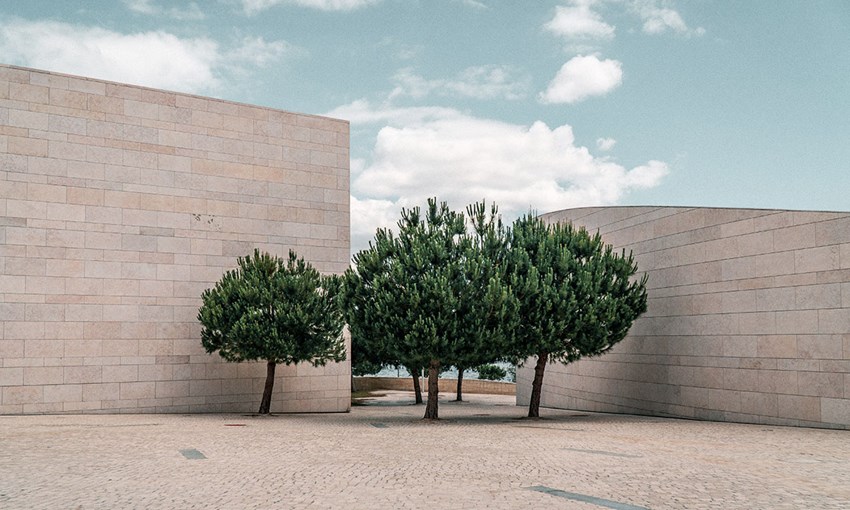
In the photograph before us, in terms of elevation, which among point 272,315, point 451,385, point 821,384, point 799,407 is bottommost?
point 451,385

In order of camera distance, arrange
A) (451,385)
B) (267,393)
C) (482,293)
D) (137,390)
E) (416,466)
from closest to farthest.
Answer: (416,466)
(482,293)
(137,390)
(267,393)
(451,385)

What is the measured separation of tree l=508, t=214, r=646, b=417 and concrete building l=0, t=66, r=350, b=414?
8.49 m

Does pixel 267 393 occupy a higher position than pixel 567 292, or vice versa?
pixel 567 292

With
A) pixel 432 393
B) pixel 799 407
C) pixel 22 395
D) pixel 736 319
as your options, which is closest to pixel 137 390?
pixel 22 395

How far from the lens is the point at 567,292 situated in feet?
77.5

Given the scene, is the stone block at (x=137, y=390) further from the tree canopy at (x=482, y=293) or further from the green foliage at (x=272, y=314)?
the tree canopy at (x=482, y=293)

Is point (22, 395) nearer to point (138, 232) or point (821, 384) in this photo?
point (138, 232)

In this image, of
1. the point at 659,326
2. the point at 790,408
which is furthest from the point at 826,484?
the point at 659,326

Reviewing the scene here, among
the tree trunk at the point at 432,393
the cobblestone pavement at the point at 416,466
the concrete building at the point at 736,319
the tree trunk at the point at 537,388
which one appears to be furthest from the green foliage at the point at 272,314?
the concrete building at the point at 736,319

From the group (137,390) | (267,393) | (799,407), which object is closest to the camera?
(799,407)

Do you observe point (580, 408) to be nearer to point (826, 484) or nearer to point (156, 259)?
point (156, 259)

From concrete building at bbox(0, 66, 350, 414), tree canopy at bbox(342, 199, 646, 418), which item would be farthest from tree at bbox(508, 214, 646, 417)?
concrete building at bbox(0, 66, 350, 414)

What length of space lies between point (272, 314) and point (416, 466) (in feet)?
40.6

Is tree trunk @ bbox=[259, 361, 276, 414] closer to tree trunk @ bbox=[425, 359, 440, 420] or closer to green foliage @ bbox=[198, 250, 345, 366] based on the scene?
green foliage @ bbox=[198, 250, 345, 366]
